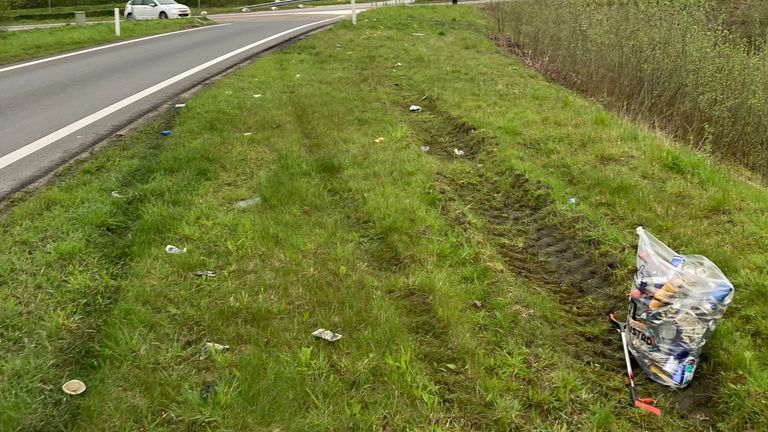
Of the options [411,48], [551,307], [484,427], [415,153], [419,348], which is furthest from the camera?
[411,48]

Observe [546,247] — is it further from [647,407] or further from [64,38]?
[64,38]

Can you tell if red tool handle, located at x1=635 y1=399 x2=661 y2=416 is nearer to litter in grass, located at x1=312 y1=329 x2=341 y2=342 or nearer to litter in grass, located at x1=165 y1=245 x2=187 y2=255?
litter in grass, located at x1=312 y1=329 x2=341 y2=342

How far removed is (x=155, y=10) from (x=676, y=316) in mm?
28094

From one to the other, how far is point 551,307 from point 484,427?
1219 mm

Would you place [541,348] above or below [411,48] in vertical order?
below

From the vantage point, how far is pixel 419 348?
297 cm

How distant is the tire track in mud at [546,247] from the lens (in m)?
3.14

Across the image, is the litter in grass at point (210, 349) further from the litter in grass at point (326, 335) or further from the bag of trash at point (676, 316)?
the bag of trash at point (676, 316)

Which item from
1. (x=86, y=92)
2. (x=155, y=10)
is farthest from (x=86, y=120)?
(x=155, y=10)

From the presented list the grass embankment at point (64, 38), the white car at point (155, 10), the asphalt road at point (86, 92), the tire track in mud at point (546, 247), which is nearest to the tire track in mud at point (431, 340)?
the tire track in mud at point (546, 247)

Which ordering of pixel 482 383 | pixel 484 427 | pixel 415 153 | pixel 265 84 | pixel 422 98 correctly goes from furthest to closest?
1. pixel 265 84
2. pixel 422 98
3. pixel 415 153
4. pixel 482 383
5. pixel 484 427

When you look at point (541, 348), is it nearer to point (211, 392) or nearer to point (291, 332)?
point (291, 332)

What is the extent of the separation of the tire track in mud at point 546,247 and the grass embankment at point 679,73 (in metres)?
2.98

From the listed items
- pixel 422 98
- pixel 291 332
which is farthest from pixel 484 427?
pixel 422 98
